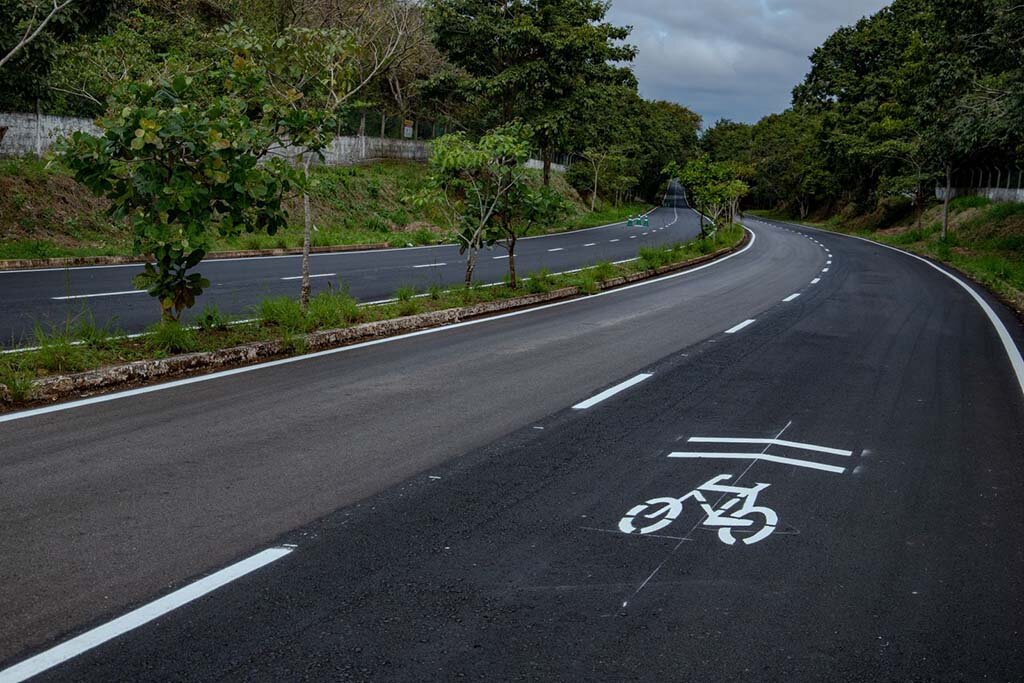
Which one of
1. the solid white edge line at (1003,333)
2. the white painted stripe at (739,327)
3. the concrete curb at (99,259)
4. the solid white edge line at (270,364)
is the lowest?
the solid white edge line at (1003,333)

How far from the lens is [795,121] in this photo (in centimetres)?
9756

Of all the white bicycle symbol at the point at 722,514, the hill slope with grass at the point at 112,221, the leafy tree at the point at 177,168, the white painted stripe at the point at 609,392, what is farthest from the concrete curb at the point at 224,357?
the white bicycle symbol at the point at 722,514

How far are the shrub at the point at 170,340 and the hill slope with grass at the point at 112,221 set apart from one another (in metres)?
4.17

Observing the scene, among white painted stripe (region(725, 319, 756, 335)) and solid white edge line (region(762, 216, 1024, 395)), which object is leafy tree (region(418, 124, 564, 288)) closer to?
white painted stripe (region(725, 319, 756, 335))

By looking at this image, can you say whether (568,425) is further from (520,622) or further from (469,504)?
(520,622)

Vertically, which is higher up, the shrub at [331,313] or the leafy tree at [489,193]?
the leafy tree at [489,193]

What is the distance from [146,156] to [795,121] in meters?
98.1

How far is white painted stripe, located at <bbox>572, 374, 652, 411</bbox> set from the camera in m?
8.18

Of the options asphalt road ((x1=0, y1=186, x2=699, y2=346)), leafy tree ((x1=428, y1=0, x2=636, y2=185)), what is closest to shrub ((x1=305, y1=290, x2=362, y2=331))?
asphalt road ((x1=0, y1=186, x2=699, y2=346))

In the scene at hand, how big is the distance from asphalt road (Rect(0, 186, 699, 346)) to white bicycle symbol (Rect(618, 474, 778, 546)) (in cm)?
681

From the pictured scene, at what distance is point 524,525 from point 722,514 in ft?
4.12

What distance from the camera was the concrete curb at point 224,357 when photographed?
7715mm

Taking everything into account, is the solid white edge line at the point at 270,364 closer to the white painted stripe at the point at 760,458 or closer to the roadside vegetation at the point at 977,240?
the white painted stripe at the point at 760,458

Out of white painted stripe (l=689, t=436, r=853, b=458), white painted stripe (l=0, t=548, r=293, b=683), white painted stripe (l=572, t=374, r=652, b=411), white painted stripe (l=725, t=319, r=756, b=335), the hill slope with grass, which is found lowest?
white painted stripe (l=689, t=436, r=853, b=458)
